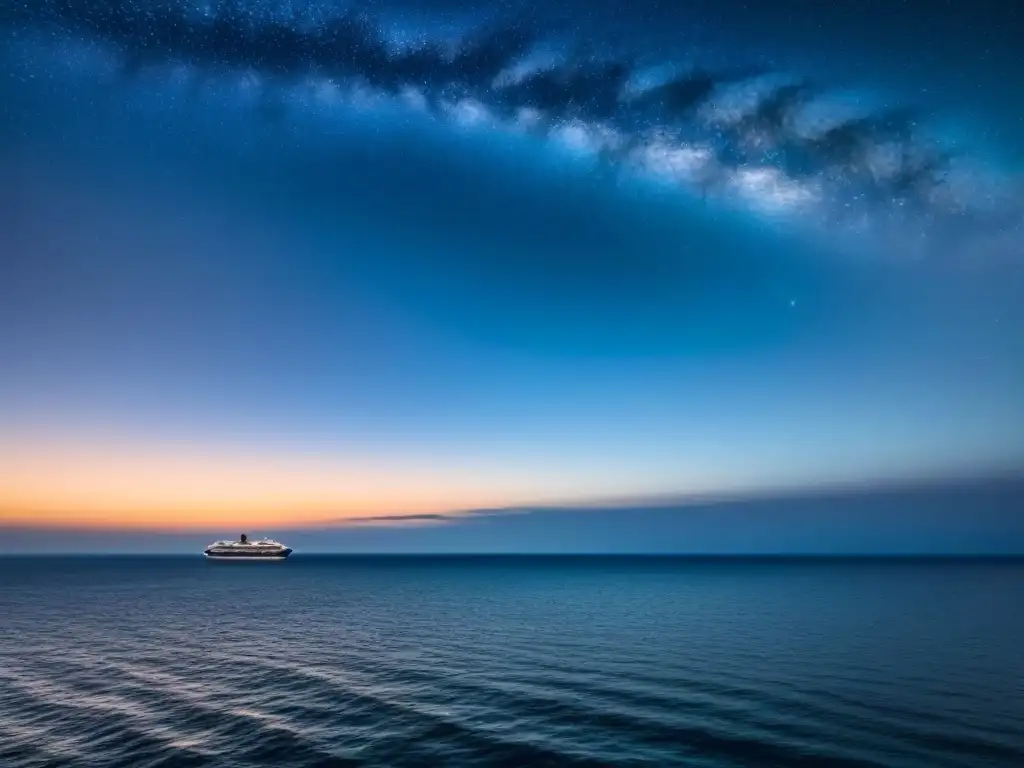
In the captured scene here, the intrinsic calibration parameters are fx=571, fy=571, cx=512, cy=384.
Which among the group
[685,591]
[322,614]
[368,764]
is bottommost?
[685,591]

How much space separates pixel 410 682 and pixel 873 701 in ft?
105

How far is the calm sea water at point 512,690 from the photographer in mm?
28766

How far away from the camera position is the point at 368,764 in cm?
2694

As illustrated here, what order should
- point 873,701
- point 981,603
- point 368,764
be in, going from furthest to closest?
1. point 981,603
2. point 873,701
3. point 368,764

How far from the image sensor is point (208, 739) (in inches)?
1195

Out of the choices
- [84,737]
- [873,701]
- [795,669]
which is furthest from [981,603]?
[84,737]

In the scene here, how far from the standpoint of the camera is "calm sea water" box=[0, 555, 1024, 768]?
28766 millimetres

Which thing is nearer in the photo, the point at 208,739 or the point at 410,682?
the point at 208,739

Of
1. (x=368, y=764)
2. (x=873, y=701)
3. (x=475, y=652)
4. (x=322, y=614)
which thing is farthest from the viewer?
(x=322, y=614)

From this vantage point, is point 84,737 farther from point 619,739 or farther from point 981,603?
point 981,603

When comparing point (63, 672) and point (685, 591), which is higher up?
point (63, 672)

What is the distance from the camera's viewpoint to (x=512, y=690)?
1596 inches

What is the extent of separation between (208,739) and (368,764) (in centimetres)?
1001

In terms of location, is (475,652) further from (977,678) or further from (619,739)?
(977,678)
